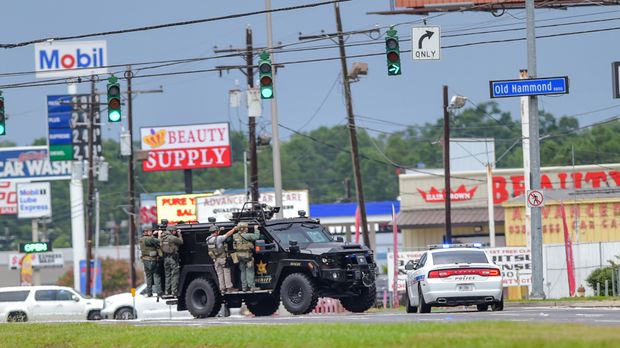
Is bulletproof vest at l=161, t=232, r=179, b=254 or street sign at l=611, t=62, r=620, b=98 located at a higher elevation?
street sign at l=611, t=62, r=620, b=98

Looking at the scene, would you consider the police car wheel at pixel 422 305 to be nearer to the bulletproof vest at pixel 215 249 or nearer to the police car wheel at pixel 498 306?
the police car wheel at pixel 498 306

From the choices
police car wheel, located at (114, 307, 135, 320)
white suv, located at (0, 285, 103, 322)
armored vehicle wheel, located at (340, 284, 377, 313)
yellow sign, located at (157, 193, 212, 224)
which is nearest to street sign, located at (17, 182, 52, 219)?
yellow sign, located at (157, 193, 212, 224)

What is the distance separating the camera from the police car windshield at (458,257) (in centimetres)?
3186

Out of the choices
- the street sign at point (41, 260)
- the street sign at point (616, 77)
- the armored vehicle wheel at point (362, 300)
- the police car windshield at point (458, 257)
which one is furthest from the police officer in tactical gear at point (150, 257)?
the street sign at point (41, 260)

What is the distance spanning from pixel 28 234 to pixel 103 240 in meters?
11.9

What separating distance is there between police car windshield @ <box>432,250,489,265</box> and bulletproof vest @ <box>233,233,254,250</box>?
409cm

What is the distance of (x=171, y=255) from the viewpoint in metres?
33.8

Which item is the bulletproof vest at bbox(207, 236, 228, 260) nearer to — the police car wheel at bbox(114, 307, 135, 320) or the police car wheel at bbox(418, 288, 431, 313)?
the police car wheel at bbox(418, 288, 431, 313)

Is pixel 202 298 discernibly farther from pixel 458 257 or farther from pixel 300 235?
pixel 458 257

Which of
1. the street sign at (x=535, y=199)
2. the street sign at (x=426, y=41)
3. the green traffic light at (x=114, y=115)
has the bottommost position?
the street sign at (x=535, y=199)

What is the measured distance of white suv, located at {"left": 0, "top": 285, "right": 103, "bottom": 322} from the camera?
174 ft

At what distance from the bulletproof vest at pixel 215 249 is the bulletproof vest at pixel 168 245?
3.28 feet

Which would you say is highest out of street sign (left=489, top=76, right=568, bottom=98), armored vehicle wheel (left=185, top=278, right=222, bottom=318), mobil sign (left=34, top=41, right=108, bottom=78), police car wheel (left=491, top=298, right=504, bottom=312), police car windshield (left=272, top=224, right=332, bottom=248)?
mobil sign (left=34, top=41, right=108, bottom=78)

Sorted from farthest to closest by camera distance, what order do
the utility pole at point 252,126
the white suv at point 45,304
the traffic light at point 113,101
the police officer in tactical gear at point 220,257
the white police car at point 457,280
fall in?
1. the utility pole at point 252,126
2. the white suv at point 45,304
3. the traffic light at point 113,101
4. the police officer in tactical gear at point 220,257
5. the white police car at point 457,280
